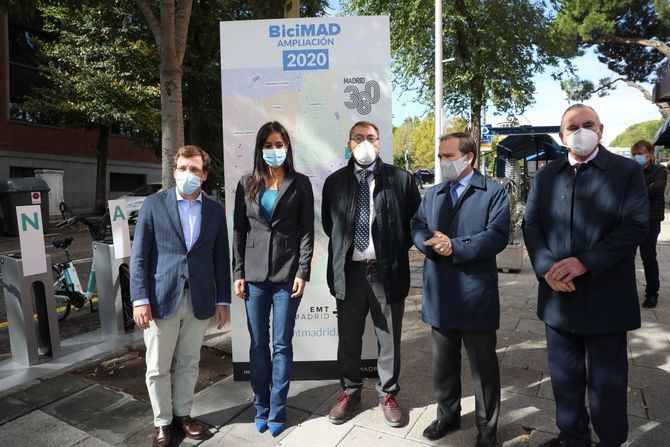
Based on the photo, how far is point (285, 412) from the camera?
322cm

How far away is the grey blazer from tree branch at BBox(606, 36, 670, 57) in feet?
82.1

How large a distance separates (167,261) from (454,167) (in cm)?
186

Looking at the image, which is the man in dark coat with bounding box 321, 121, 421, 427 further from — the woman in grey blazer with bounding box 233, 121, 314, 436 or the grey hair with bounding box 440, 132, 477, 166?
the grey hair with bounding box 440, 132, 477, 166

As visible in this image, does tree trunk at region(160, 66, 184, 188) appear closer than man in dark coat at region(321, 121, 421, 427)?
No

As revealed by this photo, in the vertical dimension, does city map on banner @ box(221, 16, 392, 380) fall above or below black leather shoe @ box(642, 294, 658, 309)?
above

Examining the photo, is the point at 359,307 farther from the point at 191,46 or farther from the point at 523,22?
the point at 523,22

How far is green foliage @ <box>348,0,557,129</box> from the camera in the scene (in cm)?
1593

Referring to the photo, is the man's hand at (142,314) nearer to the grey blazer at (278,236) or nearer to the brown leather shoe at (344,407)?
the grey blazer at (278,236)

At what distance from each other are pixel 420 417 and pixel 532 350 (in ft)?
5.69

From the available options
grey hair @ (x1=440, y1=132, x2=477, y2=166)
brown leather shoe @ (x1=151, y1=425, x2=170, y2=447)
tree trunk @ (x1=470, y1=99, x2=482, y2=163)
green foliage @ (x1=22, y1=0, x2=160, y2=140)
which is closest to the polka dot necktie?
grey hair @ (x1=440, y1=132, x2=477, y2=166)

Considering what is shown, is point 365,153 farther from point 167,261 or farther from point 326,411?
point 326,411

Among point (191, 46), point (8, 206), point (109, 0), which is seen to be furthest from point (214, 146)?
point (109, 0)

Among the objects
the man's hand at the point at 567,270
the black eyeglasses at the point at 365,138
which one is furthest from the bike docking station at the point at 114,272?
the man's hand at the point at 567,270

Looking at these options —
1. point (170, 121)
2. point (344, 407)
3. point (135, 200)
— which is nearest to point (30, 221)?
point (170, 121)
